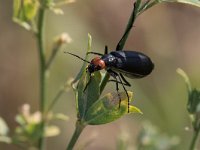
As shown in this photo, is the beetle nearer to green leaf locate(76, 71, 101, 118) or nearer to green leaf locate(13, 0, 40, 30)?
green leaf locate(76, 71, 101, 118)

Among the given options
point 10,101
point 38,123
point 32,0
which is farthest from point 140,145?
point 10,101

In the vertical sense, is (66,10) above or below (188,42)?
above

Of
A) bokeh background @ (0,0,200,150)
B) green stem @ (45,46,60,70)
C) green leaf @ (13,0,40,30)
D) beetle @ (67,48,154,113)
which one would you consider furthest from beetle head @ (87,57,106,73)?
bokeh background @ (0,0,200,150)

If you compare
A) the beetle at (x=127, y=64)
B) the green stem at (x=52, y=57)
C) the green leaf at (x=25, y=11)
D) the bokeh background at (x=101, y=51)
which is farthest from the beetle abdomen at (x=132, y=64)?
the bokeh background at (x=101, y=51)

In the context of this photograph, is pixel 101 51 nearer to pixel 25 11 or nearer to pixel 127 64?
pixel 25 11

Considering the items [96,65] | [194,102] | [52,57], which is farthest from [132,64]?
[52,57]

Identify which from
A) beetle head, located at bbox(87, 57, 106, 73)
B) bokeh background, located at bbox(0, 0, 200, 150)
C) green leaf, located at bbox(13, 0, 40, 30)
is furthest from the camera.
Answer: bokeh background, located at bbox(0, 0, 200, 150)

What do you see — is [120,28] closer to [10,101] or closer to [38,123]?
[10,101]
